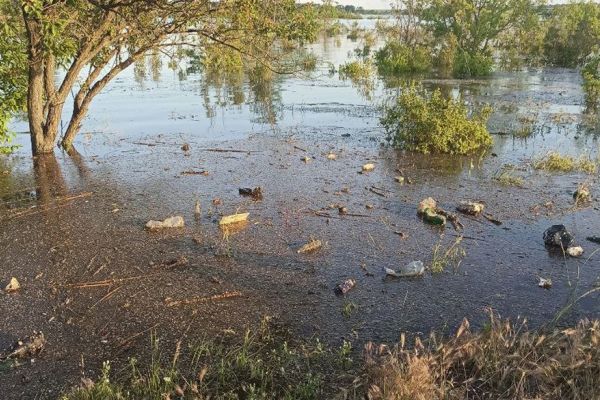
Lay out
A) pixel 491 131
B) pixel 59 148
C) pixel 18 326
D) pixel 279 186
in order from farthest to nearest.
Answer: pixel 491 131
pixel 59 148
pixel 279 186
pixel 18 326

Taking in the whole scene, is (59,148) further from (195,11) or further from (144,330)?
(144,330)

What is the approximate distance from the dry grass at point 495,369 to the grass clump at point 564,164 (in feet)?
17.6

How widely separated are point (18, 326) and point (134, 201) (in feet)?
9.62

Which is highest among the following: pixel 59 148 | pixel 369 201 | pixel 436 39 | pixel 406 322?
pixel 436 39

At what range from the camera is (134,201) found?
21.4 feet

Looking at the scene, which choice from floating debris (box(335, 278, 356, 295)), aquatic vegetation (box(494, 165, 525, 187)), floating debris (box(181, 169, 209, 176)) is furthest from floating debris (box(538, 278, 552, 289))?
floating debris (box(181, 169, 209, 176))

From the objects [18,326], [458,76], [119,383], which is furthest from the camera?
[458,76]

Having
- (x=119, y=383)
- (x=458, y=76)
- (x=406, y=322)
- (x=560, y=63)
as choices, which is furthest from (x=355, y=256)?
(x=560, y=63)

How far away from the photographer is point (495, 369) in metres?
2.94

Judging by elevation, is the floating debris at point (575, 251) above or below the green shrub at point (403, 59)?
below

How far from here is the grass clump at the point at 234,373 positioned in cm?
296

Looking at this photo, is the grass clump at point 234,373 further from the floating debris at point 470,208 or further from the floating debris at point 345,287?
the floating debris at point 470,208

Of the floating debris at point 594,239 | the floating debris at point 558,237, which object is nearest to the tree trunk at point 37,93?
the floating debris at point 558,237

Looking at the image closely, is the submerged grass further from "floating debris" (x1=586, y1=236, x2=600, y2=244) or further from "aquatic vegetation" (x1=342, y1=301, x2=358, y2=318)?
"floating debris" (x1=586, y1=236, x2=600, y2=244)
